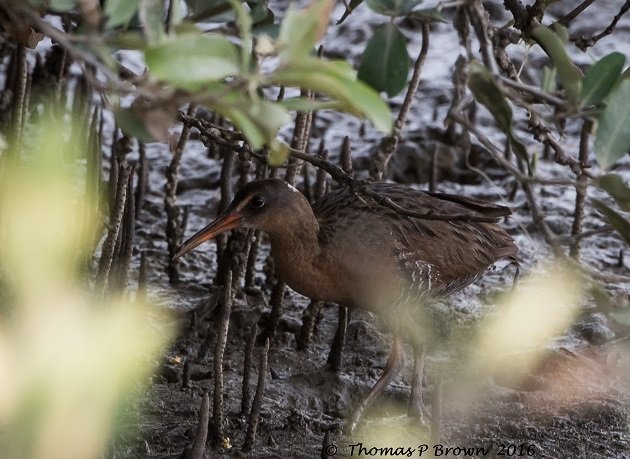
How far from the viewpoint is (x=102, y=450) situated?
3182mm

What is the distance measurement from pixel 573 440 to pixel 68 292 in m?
1.94

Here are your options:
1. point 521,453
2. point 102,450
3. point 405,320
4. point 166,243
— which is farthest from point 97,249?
point 521,453

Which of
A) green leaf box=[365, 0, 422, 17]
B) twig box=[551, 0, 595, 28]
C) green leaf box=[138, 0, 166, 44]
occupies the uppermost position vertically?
twig box=[551, 0, 595, 28]

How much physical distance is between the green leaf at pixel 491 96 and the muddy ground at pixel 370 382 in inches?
53.9

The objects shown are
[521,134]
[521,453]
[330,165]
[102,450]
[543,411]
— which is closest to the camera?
[330,165]

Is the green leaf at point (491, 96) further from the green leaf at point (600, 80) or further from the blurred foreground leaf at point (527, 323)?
the blurred foreground leaf at point (527, 323)

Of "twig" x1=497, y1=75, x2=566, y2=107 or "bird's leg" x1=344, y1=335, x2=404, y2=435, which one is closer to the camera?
"twig" x1=497, y1=75, x2=566, y2=107

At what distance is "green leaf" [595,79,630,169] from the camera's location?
6.25 ft

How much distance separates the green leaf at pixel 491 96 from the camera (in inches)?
76.0

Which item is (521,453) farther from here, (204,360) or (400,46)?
(400,46)

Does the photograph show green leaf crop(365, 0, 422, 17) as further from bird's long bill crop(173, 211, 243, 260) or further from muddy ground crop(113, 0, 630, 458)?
bird's long bill crop(173, 211, 243, 260)

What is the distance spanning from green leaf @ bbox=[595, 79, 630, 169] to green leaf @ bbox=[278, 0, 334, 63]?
641 mm

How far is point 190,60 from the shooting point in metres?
1.54

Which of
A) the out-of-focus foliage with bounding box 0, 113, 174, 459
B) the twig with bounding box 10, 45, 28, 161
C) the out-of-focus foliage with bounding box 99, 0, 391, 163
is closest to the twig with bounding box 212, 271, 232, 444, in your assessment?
the out-of-focus foliage with bounding box 0, 113, 174, 459
